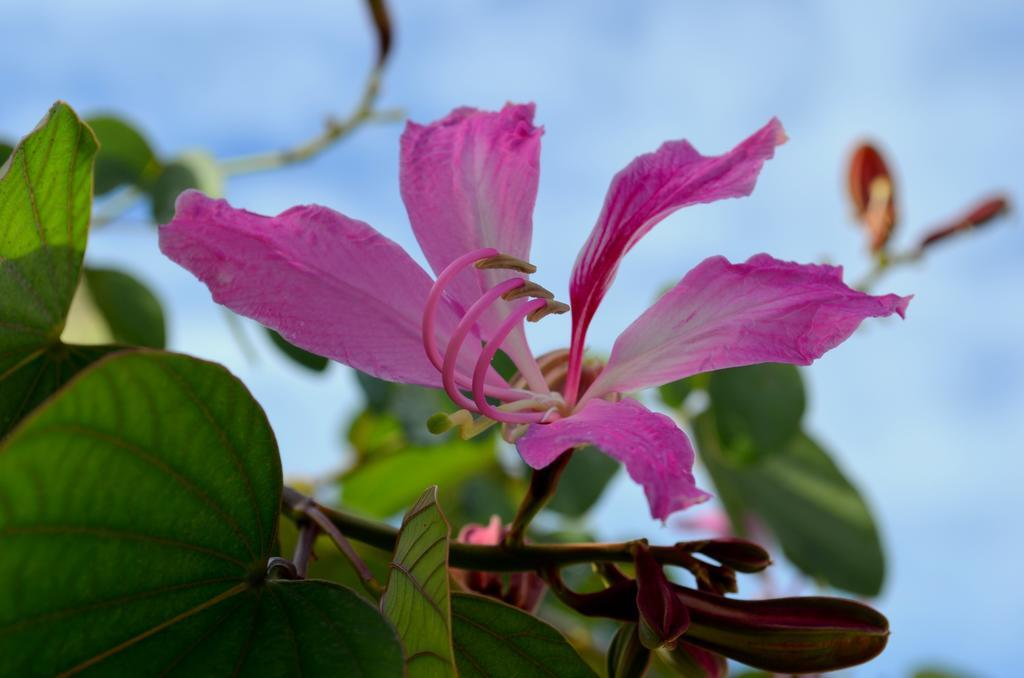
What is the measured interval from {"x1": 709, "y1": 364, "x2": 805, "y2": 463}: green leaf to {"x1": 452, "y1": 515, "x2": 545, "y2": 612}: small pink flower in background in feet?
2.44

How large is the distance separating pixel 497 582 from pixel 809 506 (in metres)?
1.00

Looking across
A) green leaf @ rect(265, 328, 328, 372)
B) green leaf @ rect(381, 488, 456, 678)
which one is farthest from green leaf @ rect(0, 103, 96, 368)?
green leaf @ rect(265, 328, 328, 372)

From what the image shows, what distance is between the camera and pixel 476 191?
0.92 meters

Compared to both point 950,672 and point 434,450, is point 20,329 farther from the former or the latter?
point 950,672

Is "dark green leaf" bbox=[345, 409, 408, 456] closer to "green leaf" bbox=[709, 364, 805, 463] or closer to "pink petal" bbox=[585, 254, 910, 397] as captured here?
"green leaf" bbox=[709, 364, 805, 463]

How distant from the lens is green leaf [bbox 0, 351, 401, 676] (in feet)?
1.98

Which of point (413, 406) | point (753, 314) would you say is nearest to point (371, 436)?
point (413, 406)

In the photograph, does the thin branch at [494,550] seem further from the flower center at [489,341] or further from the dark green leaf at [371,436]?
the dark green leaf at [371,436]

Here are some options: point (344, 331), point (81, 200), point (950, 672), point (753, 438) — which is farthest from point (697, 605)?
point (950, 672)

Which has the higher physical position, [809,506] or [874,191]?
[874,191]

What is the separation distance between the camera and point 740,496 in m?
1.96

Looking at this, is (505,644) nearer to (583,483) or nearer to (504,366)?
(504,366)

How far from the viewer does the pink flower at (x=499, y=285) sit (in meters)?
0.82

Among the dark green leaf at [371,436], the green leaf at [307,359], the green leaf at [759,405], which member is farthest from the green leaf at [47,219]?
the dark green leaf at [371,436]
